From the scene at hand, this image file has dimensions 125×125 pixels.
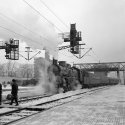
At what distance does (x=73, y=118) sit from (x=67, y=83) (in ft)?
71.8

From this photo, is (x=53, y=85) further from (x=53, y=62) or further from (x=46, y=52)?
(x=46, y=52)

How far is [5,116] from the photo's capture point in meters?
11.8

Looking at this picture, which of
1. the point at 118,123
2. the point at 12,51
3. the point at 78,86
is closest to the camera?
the point at 118,123

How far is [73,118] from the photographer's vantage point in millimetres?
11102

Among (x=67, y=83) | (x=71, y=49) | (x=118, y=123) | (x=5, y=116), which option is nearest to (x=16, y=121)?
(x=5, y=116)

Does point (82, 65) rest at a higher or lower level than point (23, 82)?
higher

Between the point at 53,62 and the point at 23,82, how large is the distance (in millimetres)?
39631

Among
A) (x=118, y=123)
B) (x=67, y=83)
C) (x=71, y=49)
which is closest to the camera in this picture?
(x=118, y=123)

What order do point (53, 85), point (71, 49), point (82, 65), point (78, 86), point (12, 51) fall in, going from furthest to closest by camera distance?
point (82, 65)
point (12, 51)
point (78, 86)
point (71, 49)
point (53, 85)

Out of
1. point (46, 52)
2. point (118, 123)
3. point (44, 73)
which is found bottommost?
point (118, 123)

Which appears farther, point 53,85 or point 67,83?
point 67,83

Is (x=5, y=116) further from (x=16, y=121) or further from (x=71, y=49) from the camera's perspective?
(x=71, y=49)

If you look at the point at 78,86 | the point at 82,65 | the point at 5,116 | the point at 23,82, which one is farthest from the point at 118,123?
the point at 82,65

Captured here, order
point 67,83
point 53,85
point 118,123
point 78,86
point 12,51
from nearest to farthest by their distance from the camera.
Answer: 1. point 118,123
2. point 53,85
3. point 67,83
4. point 78,86
5. point 12,51
